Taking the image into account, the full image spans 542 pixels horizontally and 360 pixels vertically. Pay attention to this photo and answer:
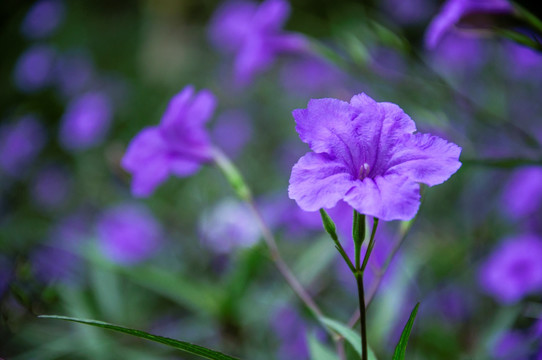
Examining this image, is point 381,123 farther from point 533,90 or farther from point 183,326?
point 533,90

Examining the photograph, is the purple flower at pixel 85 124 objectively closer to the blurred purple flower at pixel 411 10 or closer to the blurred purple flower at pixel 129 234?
the blurred purple flower at pixel 129 234

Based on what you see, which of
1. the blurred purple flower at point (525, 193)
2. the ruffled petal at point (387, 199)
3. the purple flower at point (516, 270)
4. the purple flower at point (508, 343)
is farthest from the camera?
the blurred purple flower at point (525, 193)

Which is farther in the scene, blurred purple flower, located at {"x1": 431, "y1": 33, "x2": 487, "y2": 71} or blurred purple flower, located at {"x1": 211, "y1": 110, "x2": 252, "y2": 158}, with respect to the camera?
blurred purple flower, located at {"x1": 211, "y1": 110, "x2": 252, "y2": 158}

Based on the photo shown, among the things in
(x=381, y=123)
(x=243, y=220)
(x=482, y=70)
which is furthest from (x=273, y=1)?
(x=482, y=70)

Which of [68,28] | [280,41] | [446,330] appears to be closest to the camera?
[446,330]

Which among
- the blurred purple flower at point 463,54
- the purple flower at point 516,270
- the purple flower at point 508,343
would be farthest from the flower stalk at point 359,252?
the blurred purple flower at point 463,54

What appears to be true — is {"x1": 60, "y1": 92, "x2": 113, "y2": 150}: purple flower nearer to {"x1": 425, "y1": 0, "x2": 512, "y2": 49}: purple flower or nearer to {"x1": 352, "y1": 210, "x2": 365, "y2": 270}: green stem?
{"x1": 425, "y1": 0, "x2": 512, "y2": 49}: purple flower

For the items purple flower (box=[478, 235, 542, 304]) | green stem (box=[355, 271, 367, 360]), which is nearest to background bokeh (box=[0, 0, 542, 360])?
purple flower (box=[478, 235, 542, 304])
